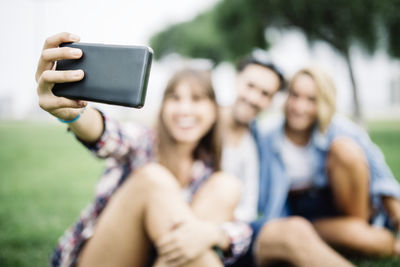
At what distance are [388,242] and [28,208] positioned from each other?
2880 millimetres

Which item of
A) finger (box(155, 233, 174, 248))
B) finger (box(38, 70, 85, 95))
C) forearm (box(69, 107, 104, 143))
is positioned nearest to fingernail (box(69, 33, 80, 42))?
finger (box(38, 70, 85, 95))

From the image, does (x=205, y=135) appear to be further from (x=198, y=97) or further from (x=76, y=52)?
(x=76, y=52)

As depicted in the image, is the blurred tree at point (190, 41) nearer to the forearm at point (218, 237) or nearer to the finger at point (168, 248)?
the forearm at point (218, 237)

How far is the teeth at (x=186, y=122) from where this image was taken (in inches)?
68.8

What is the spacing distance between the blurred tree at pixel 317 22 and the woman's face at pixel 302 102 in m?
6.73

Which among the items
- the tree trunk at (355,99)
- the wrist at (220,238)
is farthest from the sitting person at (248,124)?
the tree trunk at (355,99)

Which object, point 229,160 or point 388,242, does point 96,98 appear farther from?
point 388,242

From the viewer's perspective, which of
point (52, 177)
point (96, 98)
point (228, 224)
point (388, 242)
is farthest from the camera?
point (52, 177)

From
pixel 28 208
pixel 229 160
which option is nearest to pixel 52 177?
pixel 28 208

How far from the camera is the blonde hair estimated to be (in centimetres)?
226

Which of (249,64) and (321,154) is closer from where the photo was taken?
(321,154)

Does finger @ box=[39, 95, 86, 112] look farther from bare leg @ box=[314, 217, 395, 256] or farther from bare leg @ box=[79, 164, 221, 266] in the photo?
bare leg @ box=[314, 217, 395, 256]

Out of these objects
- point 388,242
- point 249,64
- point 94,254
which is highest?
point 249,64

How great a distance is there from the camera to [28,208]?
2.96 meters
